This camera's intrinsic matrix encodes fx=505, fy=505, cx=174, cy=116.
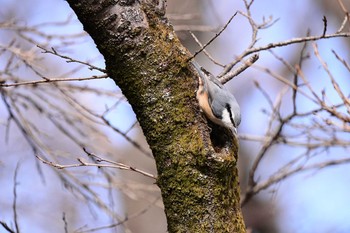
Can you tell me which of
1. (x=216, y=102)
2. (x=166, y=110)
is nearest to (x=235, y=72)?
(x=216, y=102)

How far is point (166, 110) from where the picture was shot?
5.78 feet

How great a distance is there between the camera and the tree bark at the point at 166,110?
1.74 metres

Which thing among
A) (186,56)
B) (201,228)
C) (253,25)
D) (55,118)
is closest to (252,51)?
(253,25)

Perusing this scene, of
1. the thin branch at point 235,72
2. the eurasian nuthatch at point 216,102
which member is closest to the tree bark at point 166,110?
the eurasian nuthatch at point 216,102

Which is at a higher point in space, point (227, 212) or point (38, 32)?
point (38, 32)

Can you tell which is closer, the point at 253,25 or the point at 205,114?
the point at 205,114

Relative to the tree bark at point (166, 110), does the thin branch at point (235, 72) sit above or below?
above

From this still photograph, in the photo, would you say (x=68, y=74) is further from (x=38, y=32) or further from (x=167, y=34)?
(x=167, y=34)

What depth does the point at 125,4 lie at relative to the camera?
68.9 inches

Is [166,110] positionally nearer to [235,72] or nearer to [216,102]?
[216,102]

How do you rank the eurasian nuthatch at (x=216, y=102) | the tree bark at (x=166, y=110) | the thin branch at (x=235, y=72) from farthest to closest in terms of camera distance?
1. the thin branch at (x=235, y=72)
2. the eurasian nuthatch at (x=216, y=102)
3. the tree bark at (x=166, y=110)

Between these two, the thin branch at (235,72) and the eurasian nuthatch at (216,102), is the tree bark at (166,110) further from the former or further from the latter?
the thin branch at (235,72)

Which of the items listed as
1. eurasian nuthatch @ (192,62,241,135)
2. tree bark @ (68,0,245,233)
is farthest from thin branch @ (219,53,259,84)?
tree bark @ (68,0,245,233)

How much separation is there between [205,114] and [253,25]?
0.79m
